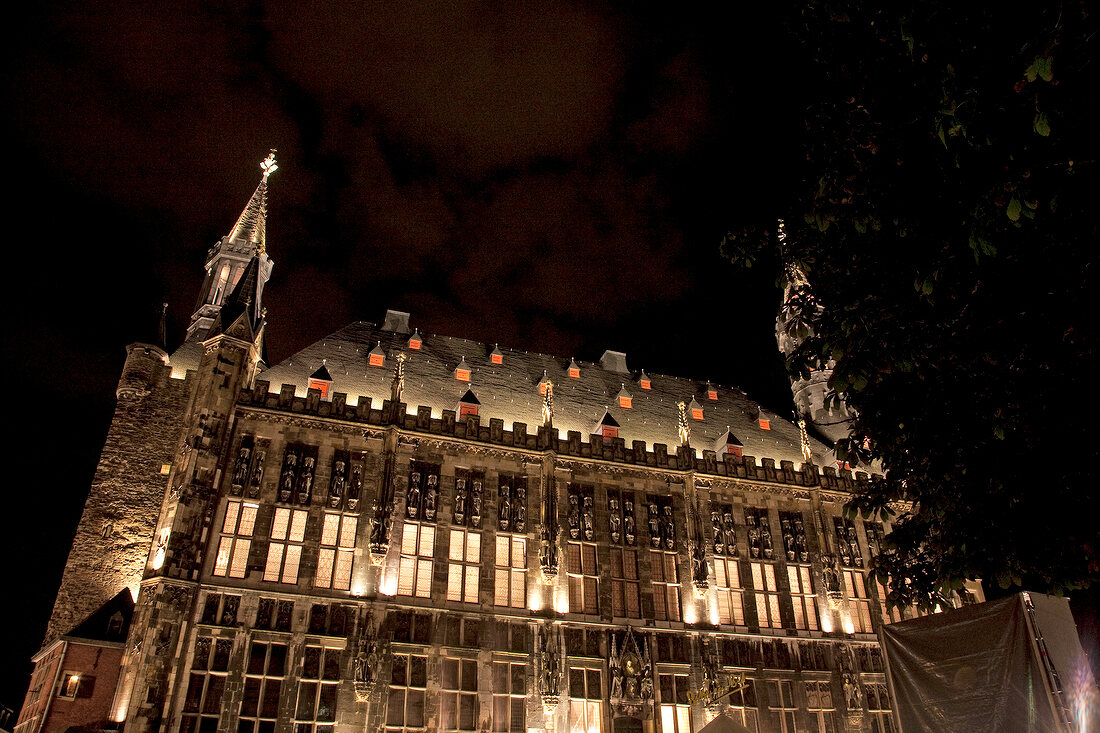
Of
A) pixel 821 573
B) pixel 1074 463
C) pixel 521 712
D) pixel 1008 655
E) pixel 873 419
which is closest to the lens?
pixel 1008 655

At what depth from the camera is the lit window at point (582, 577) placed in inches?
1014

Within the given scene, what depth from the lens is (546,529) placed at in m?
26.0

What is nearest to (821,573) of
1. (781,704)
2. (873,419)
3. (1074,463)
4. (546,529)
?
(781,704)

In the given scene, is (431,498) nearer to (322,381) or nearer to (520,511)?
(520,511)

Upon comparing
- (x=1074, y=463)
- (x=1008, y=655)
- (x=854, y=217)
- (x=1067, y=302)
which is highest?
(x=854, y=217)

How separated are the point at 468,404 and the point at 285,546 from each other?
8424 millimetres

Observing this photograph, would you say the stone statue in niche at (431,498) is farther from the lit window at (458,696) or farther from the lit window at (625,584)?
the lit window at (625,584)

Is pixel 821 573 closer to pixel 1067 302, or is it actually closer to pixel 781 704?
pixel 781 704

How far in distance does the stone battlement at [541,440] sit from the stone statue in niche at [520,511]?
1720 millimetres

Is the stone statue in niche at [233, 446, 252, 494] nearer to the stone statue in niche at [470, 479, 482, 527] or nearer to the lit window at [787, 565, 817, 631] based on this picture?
the stone statue in niche at [470, 479, 482, 527]

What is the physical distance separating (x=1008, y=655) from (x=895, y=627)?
168cm

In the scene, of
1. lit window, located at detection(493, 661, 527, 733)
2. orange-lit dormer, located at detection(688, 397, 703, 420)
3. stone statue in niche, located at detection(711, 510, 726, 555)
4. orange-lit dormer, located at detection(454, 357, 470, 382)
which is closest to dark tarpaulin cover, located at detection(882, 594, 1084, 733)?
lit window, located at detection(493, 661, 527, 733)

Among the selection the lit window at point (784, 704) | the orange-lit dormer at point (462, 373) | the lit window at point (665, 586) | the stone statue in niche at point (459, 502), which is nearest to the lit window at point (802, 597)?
the lit window at point (784, 704)

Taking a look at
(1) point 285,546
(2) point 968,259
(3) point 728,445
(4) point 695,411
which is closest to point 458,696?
(1) point 285,546
